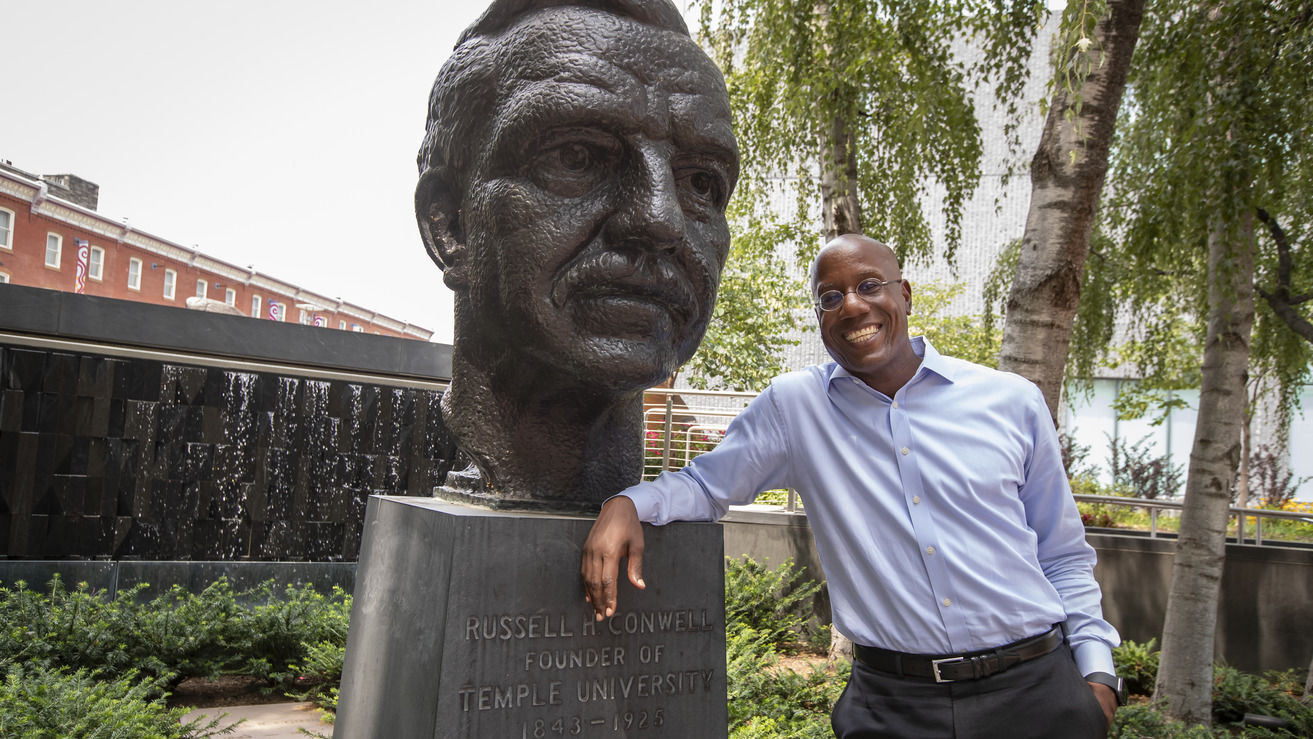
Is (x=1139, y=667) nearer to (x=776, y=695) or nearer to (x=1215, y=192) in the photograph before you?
(x=776, y=695)

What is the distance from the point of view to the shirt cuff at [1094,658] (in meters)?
2.12

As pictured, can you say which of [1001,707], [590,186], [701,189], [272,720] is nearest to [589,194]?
[590,186]

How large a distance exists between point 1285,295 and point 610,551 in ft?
23.8

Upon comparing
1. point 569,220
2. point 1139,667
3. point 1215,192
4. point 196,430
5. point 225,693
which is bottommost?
point 225,693

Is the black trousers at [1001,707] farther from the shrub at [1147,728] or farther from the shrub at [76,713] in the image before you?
the shrub at [1147,728]

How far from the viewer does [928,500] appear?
2230 mm

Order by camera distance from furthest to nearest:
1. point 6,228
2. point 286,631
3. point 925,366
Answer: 1. point 6,228
2. point 286,631
3. point 925,366

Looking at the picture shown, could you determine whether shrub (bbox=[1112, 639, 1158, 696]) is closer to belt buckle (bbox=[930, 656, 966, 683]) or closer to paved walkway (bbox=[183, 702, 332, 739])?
paved walkway (bbox=[183, 702, 332, 739])

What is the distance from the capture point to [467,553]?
2.17 m

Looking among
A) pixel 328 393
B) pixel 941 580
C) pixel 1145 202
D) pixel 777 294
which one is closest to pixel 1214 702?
pixel 1145 202

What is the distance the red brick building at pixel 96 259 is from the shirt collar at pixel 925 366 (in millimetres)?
24084

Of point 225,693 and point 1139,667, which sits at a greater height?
point 1139,667

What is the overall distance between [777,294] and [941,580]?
1997cm

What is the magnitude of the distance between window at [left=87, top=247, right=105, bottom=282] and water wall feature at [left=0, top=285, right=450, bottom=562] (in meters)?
32.7
